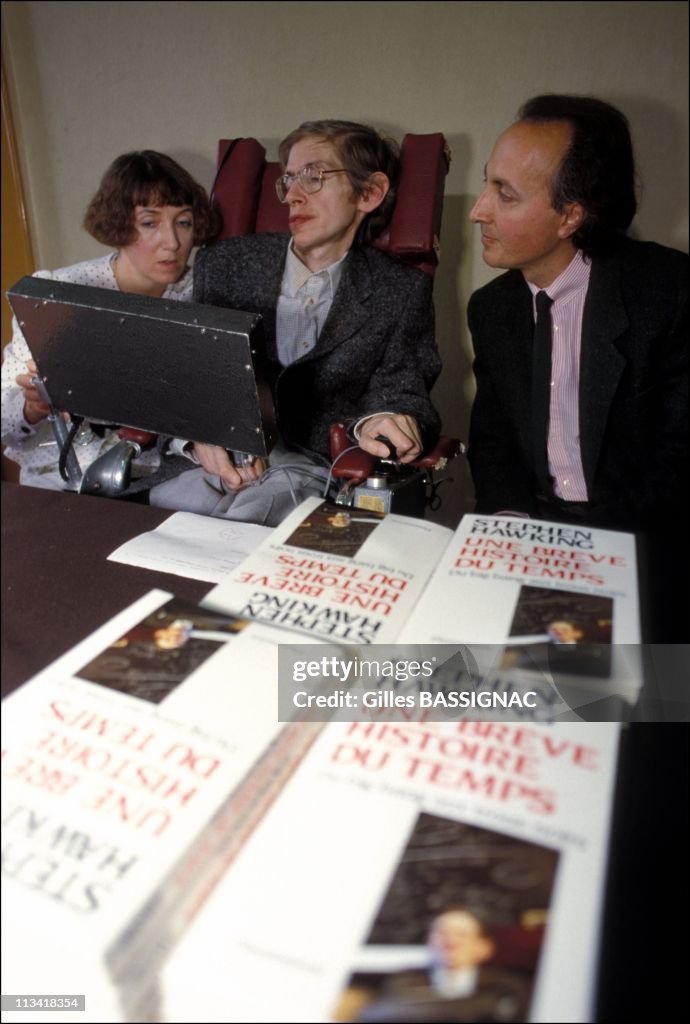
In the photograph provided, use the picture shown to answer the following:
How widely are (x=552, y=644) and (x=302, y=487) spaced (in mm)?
648

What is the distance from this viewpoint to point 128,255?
4.67ft

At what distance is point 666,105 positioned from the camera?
137 cm

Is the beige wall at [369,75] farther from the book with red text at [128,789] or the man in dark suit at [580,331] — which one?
the book with red text at [128,789]

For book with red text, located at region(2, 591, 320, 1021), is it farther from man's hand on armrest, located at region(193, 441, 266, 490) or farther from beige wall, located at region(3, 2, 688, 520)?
beige wall, located at region(3, 2, 688, 520)

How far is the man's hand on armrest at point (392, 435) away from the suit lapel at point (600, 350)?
343 millimetres

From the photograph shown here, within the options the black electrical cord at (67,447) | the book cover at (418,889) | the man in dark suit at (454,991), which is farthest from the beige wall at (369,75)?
the man in dark suit at (454,991)

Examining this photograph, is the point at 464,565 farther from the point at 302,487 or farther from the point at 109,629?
the point at 302,487

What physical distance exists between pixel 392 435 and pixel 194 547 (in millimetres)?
424

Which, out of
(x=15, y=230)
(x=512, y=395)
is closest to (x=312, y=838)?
(x=512, y=395)

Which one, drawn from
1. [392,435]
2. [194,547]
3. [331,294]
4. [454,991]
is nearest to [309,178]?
[331,294]

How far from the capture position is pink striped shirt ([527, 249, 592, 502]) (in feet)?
4.17

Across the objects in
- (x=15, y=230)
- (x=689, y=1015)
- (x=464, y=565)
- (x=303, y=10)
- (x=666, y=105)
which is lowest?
(x=689, y=1015)

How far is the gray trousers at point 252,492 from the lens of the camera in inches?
42.1

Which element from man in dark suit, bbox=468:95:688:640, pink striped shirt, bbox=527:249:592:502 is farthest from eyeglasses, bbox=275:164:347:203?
pink striped shirt, bbox=527:249:592:502
